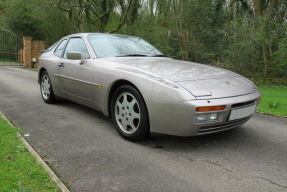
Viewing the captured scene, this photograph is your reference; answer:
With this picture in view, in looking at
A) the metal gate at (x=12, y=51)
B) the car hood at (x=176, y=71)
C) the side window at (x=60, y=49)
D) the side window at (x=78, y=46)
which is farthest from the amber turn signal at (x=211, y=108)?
the metal gate at (x=12, y=51)

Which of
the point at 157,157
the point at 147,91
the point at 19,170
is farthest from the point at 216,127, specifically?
the point at 19,170

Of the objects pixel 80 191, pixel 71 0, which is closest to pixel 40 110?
pixel 80 191

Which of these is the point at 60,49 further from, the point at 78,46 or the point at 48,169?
the point at 48,169

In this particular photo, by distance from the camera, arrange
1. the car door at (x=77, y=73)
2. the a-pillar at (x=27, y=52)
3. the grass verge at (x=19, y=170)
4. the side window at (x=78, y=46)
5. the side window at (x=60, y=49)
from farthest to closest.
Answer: the a-pillar at (x=27, y=52) → the side window at (x=60, y=49) → the side window at (x=78, y=46) → the car door at (x=77, y=73) → the grass verge at (x=19, y=170)

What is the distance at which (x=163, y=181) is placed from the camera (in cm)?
216

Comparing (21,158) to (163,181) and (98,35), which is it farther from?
(98,35)

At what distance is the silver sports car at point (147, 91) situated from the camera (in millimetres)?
2564

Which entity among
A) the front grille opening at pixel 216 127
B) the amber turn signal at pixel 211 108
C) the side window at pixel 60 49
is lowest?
the front grille opening at pixel 216 127

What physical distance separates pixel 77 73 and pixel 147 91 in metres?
1.61

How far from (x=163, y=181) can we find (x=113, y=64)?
1.80 meters

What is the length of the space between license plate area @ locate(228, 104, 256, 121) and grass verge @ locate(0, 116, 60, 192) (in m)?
1.96

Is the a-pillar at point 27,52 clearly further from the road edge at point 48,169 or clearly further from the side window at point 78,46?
the road edge at point 48,169

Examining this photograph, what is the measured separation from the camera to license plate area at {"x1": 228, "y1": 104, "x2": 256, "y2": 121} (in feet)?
8.84

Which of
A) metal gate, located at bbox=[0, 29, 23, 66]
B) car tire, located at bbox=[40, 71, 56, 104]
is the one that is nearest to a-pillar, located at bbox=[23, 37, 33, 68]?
metal gate, located at bbox=[0, 29, 23, 66]
